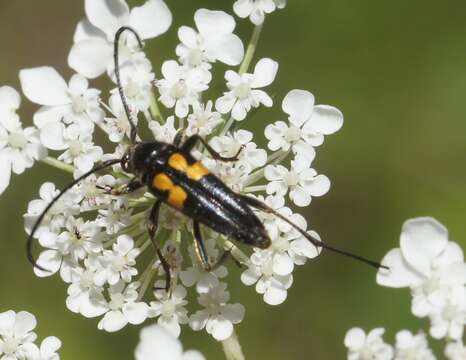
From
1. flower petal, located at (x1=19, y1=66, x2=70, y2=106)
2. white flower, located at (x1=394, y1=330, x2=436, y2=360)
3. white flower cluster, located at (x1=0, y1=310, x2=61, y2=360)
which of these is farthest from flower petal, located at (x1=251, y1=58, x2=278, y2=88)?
white flower cluster, located at (x1=0, y1=310, x2=61, y2=360)

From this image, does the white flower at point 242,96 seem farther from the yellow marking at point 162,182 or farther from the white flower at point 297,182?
the yellow marking at point 162,182

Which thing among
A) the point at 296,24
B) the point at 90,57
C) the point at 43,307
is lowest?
the point at 43,307

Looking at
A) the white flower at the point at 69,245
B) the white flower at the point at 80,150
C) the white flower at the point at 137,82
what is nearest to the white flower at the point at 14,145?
the white flower at the point at 80,150

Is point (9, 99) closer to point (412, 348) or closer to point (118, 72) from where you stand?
point (118, 72)

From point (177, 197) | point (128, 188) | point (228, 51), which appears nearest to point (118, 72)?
point (228, 51)

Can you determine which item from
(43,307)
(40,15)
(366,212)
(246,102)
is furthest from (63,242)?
(40,15)

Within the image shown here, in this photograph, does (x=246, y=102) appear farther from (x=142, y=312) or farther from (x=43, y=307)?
(x=43, y=307)
